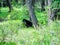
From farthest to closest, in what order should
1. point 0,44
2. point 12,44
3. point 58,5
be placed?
point 58,5
point 0,44
point 12,44

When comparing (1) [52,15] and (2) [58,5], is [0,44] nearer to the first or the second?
(2) [58,5]

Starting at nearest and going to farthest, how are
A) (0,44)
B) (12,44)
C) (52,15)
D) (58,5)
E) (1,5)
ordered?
(12,44) → (0,44) → (58,5) → (52,15) → (1,5)

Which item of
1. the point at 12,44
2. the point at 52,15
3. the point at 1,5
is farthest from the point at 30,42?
the point at 1,5

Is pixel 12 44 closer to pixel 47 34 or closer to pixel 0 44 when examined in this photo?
pixel 0 44

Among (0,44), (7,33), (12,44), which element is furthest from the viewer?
(7,33)

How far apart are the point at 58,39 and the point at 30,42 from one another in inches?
32.3

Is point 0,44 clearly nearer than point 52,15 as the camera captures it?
Yes

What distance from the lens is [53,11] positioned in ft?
55.4

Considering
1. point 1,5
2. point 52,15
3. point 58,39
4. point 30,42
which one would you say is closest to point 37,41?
point 30,42

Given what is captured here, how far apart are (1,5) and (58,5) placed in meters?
33.4

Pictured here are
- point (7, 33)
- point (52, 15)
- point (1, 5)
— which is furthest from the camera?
point (1, 5)

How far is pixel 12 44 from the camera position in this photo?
27.4 feet

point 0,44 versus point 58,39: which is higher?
point 58,39

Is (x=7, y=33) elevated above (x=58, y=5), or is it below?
below
